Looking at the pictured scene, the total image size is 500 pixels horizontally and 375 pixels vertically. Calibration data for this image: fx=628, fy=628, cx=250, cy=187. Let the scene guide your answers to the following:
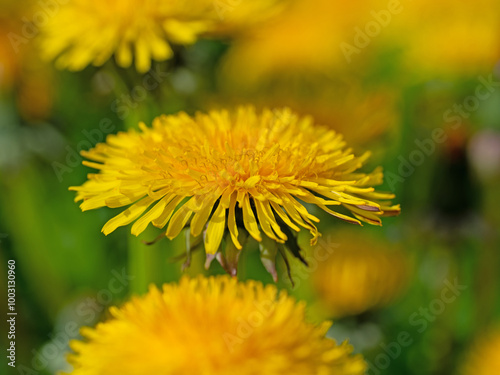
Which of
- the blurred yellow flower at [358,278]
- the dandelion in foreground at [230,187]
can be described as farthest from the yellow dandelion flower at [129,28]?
the blurred yellow flower at [358,278]

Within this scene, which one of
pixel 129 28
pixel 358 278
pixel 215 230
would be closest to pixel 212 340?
pixel 215 230

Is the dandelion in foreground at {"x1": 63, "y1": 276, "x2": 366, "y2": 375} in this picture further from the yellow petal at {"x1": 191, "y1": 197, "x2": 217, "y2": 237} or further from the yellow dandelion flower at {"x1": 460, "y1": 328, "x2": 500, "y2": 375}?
the yellow dandelion flower at {"x1": 460, "y1": 328, "x2": 500, "y2": 375}

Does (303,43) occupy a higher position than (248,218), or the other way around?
(303,43)

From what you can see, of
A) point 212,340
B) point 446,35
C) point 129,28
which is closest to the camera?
point 212,340

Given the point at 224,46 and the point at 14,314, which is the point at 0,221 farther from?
the point at 224,46

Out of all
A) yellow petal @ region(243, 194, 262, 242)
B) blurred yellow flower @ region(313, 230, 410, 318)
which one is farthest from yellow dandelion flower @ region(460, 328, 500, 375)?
yellow petal @ region(243, 194, 262, 242)

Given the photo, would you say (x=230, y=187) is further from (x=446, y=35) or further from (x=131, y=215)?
(x=446, y=35)
